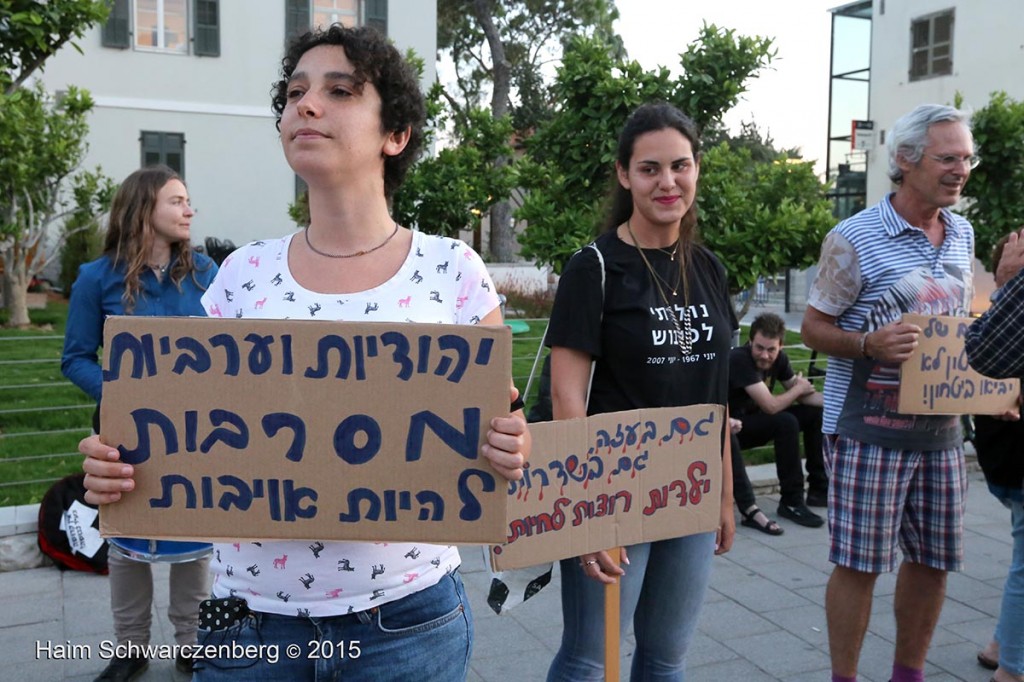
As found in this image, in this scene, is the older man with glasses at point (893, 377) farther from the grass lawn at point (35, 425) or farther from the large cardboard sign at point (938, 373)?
the grass lawn at point (35, 425)

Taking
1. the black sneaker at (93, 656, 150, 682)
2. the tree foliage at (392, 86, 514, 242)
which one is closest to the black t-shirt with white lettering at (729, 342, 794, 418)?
the tree foliage at (392, 86, 514, 242)

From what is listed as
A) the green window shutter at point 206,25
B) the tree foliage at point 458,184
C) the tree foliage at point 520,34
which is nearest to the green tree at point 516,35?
the tree foliage at point 520,34

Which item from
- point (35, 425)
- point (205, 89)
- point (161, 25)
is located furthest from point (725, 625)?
point (161, 25)

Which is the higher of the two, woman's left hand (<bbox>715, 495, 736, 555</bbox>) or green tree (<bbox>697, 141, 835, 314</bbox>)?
green tree (<bbox>697, 141, 835, 314</bbox>)

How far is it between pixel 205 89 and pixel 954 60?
17.3 m

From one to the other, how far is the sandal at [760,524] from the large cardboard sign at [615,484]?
11.1 feet

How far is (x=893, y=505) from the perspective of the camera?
3.25 meters

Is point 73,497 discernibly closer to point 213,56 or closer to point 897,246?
point 897,246

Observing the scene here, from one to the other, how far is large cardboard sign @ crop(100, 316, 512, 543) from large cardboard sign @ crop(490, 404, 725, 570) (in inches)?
24.5

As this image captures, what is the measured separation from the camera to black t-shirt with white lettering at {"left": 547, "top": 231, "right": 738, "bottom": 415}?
2.69 m

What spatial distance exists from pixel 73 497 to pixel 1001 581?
196 inches

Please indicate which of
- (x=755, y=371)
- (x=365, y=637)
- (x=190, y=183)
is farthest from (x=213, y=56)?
(x=365, y=637)

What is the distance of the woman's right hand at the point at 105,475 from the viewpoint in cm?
184

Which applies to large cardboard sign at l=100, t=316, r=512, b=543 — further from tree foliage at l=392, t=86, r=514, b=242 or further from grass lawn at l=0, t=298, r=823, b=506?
tree foliage at l=392, t=86, r=514, b=242
